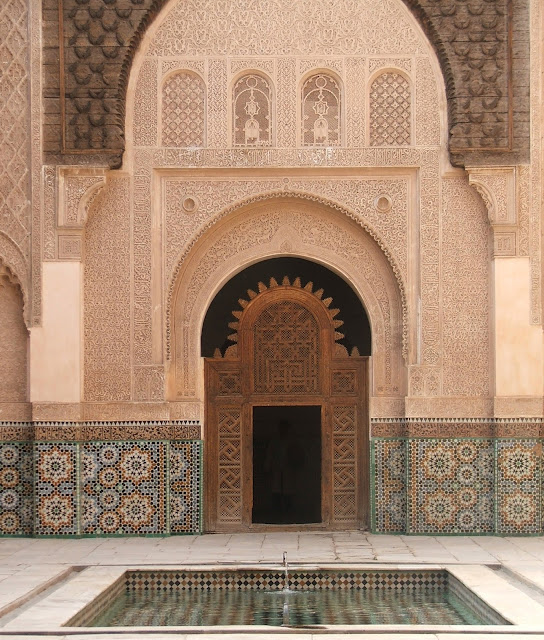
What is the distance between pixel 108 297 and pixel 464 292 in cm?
250

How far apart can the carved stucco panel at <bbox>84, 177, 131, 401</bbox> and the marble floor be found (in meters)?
1.11

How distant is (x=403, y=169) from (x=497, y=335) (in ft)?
4.40

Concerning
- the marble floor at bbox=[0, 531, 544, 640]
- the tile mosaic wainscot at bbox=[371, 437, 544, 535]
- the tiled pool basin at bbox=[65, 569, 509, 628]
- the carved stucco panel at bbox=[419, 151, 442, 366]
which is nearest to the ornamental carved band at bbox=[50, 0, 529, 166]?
the carved stucco panel at bbox=[419, 151, 442, 366]

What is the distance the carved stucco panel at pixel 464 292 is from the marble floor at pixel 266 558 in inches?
44.5

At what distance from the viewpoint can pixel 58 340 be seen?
7.49 m

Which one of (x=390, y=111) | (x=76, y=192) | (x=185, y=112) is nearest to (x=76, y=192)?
(x=76, y=192)

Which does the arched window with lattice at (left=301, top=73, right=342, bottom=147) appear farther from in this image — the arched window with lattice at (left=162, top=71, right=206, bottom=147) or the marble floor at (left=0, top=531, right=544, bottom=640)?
the marble floor at (left=0, top=531, right=544, bottom=640)

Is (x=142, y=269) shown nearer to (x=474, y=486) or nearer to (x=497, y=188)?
(x=497, y=188)

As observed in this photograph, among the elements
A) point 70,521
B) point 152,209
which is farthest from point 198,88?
point 70,521

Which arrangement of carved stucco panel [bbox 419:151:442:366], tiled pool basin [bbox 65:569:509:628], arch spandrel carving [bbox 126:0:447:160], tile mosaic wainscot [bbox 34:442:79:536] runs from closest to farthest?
tiled pool basin [bbox 65:569:509:628] → tile mosaic wainscot [bbox 34:442:79:536] → carved stucco panel [bbox 419:151:442:366] → arch spandrel carving [bbox 126:0:447:160]

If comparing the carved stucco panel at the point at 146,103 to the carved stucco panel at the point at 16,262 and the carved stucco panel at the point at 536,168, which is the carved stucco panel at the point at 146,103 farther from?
the carved stucco panel at the point at 536,168

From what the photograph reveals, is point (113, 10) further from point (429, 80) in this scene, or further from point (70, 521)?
point (70, 521)

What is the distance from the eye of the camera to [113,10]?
7582 mm

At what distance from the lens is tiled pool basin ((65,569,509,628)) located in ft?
17.5
